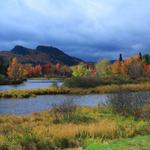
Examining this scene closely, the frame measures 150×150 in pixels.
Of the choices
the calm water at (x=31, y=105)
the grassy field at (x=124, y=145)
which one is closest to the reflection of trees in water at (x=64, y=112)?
the grassy field at (x=124, y=145)

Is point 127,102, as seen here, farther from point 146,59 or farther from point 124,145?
point 146,59

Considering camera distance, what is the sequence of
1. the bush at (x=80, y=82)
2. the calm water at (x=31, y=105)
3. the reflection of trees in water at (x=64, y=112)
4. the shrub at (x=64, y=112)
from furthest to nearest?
the bush at (x=80, y=82) < the calm water at (x=31, y=105) < the reflection of trees in water at (x=64, y=112) < the shrub at (x=64, y=112)

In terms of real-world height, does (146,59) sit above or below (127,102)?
above

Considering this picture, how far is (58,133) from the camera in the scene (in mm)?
16969

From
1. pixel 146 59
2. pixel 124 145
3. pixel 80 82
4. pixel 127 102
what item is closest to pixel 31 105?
pixel 127 102

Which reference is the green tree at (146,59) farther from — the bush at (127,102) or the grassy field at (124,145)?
the grassy field at (124,145)

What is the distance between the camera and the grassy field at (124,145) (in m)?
14.1

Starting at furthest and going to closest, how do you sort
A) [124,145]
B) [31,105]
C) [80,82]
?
[80,82] → [31,105] → [124,145]

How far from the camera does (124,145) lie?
14.6 metres

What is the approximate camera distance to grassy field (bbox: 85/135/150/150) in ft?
46.2

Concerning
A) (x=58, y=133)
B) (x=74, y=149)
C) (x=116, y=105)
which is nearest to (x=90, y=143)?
(x=74, y=149)

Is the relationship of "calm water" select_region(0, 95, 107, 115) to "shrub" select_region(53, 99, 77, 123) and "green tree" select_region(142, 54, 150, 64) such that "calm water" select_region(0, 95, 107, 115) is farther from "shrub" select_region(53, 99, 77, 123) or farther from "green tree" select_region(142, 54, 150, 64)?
"green tree" select_region(142, 54, 150, 64)

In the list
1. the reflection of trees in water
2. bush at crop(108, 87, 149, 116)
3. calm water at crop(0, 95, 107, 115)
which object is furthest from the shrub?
calm water at crop(0, 95, 107, 115)

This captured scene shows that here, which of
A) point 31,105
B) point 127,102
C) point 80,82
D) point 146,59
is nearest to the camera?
point 127,102
